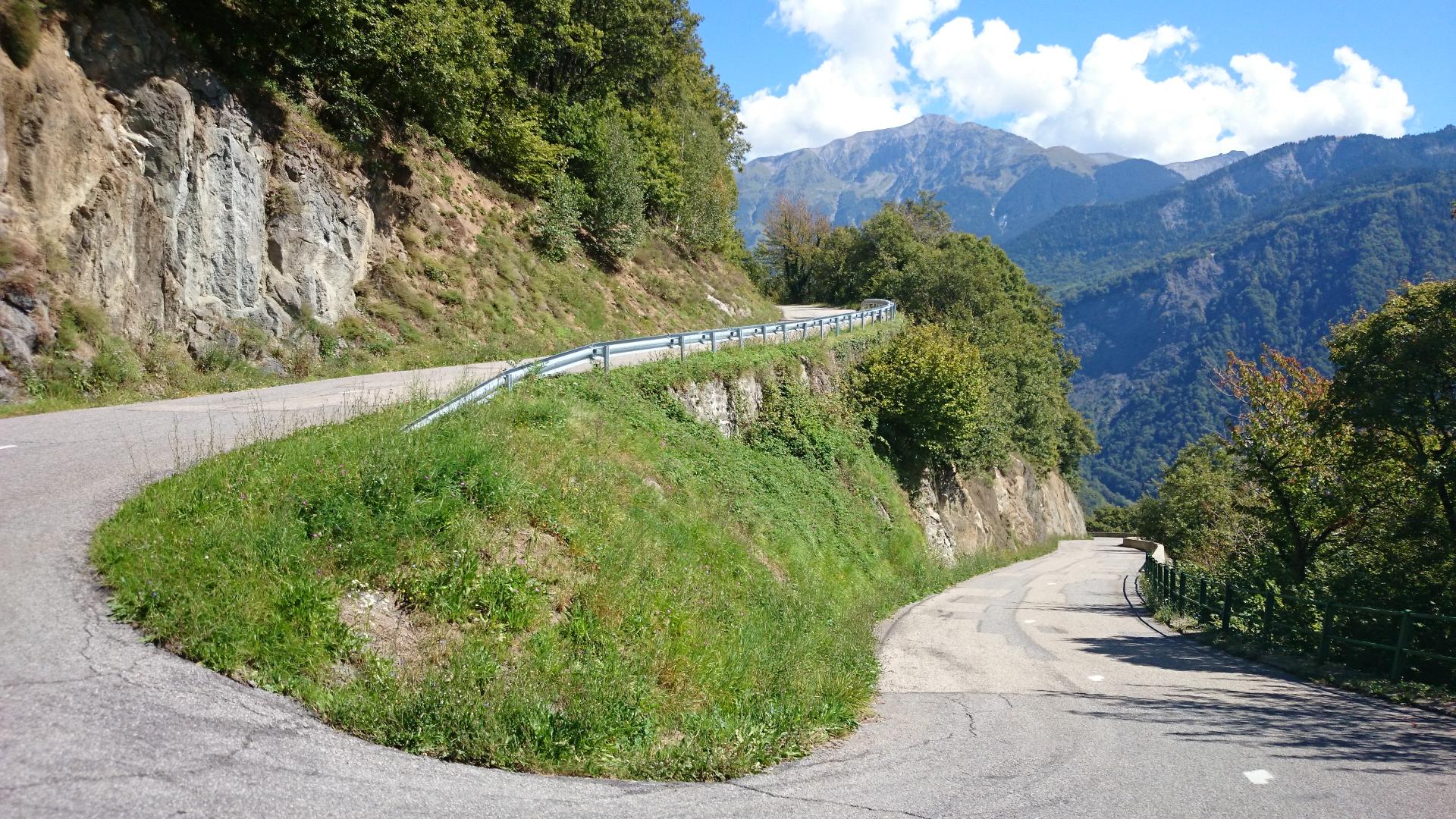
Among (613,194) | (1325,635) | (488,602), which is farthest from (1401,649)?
(613,194)

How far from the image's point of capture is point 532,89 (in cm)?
3181

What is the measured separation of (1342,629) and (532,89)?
30.6 metres

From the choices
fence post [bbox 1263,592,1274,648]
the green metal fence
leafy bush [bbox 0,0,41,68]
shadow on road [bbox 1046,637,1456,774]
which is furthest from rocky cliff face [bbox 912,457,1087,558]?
leafy bush [bbox 0,0,41,68]

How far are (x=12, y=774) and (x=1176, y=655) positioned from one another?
13.8m

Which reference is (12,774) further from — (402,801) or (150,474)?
(150,474)

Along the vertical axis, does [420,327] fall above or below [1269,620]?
above

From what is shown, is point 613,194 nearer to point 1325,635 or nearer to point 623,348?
A: point 623,348

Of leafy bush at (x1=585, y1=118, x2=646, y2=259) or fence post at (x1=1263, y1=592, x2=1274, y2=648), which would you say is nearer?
fence post at (x1=1263, y1=592, x2=1274, y2=648)

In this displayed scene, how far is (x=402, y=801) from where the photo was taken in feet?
14.5

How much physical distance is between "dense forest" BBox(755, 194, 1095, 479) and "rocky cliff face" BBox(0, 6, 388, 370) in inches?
730

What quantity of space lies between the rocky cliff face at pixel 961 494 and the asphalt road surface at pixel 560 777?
922 centimetres

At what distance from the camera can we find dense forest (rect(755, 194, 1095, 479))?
2855 cm

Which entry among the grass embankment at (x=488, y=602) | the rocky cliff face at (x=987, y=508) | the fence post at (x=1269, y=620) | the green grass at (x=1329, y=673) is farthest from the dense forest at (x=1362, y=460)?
the grass embankment at (x=488, y=602)

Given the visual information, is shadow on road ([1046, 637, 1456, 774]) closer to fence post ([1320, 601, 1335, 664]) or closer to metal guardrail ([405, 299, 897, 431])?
fence post ([1320, 601, 1335, 664])
